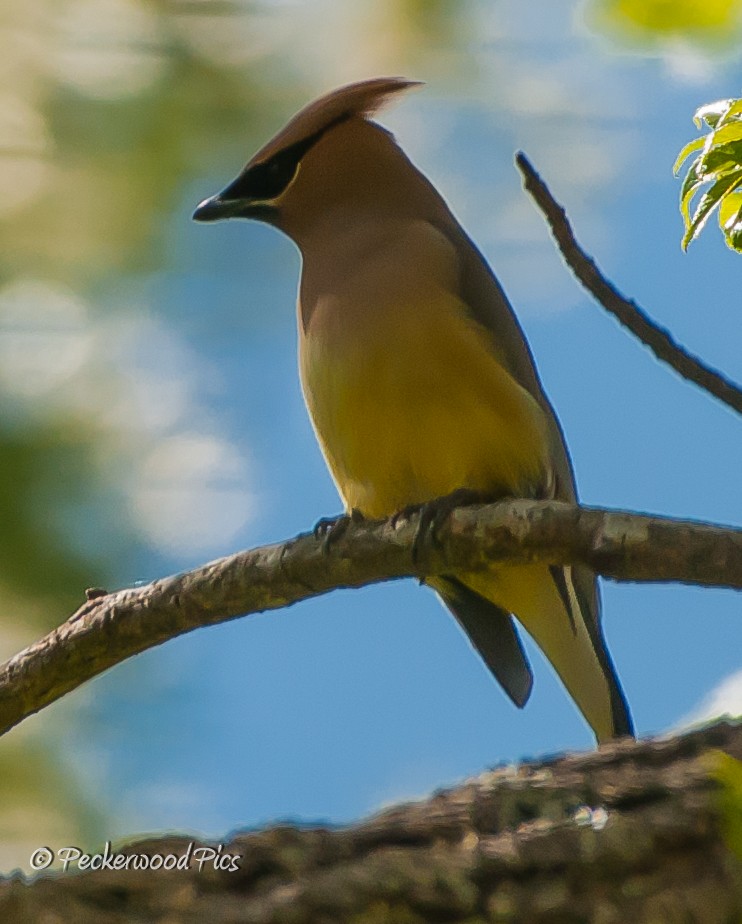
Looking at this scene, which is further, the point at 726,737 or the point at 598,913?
the point at 726,737

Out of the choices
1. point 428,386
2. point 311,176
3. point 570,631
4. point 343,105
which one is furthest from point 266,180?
point 570,631

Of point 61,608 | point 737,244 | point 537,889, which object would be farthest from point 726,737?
point 61,608

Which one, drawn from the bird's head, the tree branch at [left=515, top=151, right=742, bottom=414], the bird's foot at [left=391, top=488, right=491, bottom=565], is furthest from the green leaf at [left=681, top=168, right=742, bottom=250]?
the bird's head

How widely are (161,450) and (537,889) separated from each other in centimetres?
271

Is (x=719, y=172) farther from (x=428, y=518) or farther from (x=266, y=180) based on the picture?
(x=266, y=180)

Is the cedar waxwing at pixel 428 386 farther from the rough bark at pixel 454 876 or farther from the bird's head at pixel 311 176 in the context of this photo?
the rough bark at pixel 454 876

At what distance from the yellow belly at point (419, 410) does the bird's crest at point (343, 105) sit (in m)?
0.86

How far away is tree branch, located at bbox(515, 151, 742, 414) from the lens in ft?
7.93

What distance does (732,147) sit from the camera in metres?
2.08

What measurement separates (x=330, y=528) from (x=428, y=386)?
1.95 feet

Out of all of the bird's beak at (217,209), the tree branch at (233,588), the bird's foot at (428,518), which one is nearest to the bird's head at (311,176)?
the bird's beak at (217,209)

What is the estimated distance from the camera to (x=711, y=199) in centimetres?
211

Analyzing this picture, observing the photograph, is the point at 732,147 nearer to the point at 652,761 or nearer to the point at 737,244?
the point at 737,244

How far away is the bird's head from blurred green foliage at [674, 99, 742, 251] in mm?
1912
